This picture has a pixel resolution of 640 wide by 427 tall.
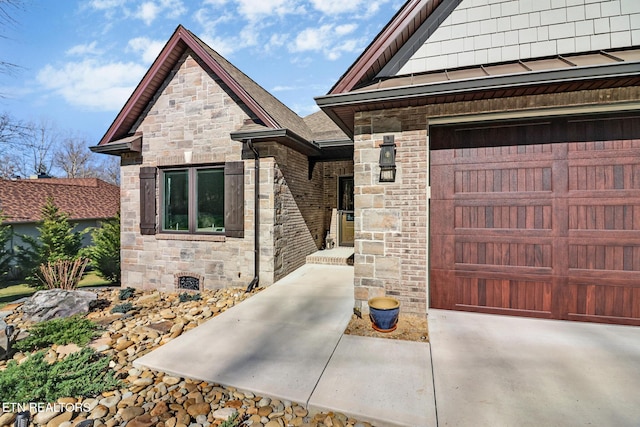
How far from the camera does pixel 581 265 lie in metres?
4.21

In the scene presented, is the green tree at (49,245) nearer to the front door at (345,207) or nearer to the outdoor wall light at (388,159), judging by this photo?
the front door at (345,207)

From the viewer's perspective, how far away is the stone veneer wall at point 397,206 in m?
4.44

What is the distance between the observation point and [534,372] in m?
3.01

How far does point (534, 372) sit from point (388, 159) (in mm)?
3256

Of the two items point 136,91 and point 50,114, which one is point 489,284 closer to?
point 136,91

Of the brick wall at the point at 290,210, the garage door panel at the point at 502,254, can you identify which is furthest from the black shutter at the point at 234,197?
the garage door panel at the point at 502,254

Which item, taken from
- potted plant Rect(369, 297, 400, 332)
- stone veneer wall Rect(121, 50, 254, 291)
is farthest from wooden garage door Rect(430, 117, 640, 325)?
stone veneer wall Rect(121, 50, 254, 291)

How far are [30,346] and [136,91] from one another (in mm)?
6098

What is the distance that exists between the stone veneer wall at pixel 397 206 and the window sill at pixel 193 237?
12.9 feet

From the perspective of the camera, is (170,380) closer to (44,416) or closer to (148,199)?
(44,416)

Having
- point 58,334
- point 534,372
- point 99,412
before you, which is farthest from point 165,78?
point 534,372

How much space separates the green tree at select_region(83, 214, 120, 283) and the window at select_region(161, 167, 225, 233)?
3.44 meters

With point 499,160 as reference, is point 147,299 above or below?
below

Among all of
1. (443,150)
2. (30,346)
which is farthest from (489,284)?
(30,346)
